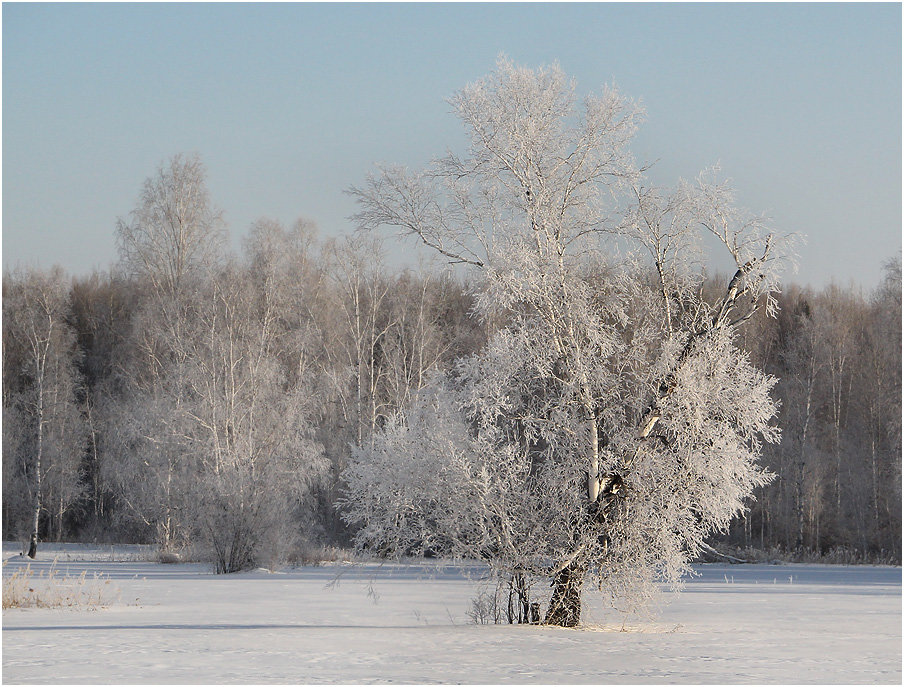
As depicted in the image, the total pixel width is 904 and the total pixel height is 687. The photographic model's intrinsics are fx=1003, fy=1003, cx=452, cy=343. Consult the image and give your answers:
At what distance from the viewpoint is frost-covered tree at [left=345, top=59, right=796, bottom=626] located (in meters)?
12.8

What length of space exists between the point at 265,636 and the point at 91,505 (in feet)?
110

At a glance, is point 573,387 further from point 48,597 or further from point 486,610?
point 48,597

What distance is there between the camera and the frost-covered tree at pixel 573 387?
1281cm

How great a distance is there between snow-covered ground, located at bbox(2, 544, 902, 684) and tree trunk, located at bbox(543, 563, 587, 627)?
293 mm

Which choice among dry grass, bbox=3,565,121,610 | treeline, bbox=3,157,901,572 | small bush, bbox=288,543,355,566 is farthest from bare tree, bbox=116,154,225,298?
dry grass, bbox=3,565,121,610

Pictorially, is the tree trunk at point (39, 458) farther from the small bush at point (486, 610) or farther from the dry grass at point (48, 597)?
the small bush at point (486, 610)

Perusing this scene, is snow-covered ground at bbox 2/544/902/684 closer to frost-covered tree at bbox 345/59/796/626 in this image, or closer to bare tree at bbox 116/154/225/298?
frost-covered tree at bbox 345/59/796/626

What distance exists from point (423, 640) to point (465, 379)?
3.58 meters

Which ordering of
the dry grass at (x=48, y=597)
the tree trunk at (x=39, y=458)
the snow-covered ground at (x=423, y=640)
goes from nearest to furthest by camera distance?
the snow-covered ground at (x=423, y=640), the dry grass at (x=48, y=597), the tree trunk at (x=39, y=458)

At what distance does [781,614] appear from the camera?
15.6m

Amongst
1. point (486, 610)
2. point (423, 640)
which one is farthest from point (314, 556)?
point (423, 640)

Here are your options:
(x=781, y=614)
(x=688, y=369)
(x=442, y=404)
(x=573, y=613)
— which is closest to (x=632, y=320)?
(x=688, y=369)

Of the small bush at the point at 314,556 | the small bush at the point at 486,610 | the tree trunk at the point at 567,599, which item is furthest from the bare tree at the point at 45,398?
the tree trunk at the point at 567,599

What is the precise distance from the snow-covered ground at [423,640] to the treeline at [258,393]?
9.50 m
